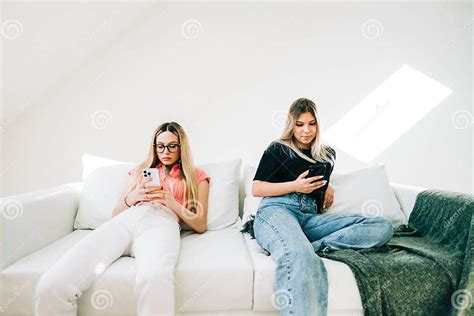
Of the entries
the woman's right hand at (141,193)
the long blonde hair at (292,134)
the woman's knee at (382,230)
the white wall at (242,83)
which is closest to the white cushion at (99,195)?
the woman's right hand at (141,193)

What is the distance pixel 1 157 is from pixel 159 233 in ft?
5.15

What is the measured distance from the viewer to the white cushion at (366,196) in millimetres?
1773

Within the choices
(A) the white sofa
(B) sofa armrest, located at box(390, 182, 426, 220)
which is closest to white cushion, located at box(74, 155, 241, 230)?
(A) the white sofa

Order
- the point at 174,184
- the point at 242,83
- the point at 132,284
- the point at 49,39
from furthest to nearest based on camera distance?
the point at 242,83 < the point at 49,39 < the point at 174,184 < the point at 132,284

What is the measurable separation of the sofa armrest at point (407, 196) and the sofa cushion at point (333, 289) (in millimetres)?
774

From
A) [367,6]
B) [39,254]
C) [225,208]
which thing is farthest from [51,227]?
[367,6]

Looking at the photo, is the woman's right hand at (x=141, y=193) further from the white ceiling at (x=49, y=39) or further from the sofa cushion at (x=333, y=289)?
the white ceiling at (x=49, y=39)

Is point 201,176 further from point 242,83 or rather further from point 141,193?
point 242,83

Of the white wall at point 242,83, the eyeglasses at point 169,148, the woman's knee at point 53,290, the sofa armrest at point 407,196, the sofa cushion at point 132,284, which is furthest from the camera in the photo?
the white wall at point 242,83

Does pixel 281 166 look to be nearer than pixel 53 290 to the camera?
No

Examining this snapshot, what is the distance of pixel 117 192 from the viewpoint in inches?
69.9

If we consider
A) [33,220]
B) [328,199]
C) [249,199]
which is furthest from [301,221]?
[33,220]

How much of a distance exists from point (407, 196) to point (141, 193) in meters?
1.35

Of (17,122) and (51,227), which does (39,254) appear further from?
(17,122)
